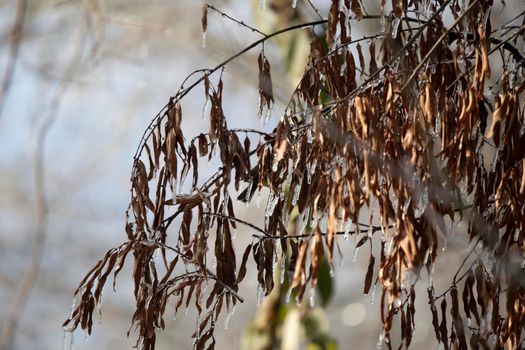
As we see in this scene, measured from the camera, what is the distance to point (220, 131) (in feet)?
8.00

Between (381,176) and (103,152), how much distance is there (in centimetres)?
975

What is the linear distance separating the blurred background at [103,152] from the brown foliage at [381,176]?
4.71 metres

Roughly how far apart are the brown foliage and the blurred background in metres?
4.71

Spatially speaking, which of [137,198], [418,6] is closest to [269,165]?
[137,198]

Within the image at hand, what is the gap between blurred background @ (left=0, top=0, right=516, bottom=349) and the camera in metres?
8.85

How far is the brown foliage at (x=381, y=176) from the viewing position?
2072mm

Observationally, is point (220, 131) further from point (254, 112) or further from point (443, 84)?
point (254, 112)

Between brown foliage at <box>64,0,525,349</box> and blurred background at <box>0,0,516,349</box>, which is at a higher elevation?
blurred background at <box>0,0,516,349</box>

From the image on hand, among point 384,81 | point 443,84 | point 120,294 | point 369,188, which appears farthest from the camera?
point 120,294

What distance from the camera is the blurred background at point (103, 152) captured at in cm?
885

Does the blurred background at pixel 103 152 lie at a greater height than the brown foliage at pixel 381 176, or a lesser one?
greater

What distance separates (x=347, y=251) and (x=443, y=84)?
738 cm

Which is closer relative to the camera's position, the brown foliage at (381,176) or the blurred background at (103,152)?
the brown foliage at (381,176)

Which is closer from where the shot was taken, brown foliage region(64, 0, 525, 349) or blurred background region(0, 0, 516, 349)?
brown foliage region(64, 0, 525, 349)
